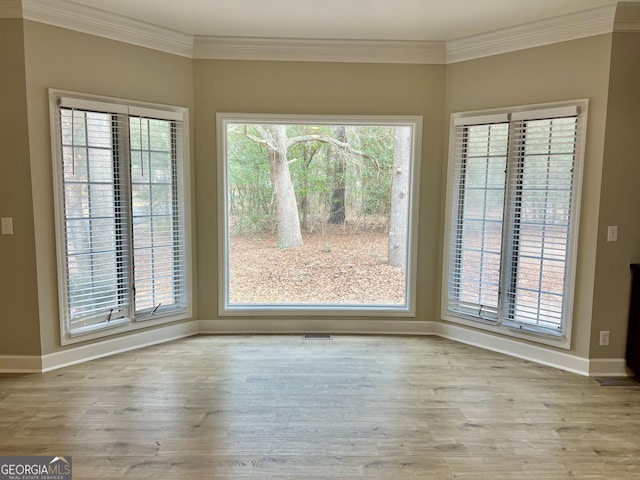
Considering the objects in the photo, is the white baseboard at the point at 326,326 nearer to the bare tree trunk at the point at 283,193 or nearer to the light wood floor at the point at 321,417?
the light wood floor at the point at 321,417

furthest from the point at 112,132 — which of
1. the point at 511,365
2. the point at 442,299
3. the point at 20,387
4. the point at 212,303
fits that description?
the point at 511,365

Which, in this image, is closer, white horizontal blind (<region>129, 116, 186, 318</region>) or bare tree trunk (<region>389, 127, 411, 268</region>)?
white horizontal blind (<region>129, 116, 186, 318</region>)

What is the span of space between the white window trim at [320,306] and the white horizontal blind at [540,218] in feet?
2.94

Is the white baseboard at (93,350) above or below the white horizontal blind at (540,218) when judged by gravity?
below

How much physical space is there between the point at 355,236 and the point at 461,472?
299cm

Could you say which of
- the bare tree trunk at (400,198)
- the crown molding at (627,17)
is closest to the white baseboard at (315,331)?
the bare tree trunk at (400,198)

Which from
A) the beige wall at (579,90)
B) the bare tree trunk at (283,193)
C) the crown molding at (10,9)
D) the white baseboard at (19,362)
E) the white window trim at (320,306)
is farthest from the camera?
the bare tree trunk at (283,193)

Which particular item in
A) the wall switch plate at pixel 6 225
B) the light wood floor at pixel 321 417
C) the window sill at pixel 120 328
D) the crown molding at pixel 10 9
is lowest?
the light wood floor at pixel 321 417

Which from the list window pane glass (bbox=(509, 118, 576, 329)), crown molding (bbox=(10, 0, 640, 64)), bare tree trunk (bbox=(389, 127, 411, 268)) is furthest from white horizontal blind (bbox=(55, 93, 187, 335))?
window pane glass (bbox=(509, 118, 576, 329))

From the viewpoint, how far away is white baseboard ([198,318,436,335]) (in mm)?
4379

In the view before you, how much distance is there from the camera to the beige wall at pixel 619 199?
10.6 ft

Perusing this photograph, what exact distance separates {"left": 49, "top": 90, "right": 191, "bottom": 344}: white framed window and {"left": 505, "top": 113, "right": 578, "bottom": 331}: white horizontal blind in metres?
3.11

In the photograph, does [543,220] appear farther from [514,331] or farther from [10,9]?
[10,9]

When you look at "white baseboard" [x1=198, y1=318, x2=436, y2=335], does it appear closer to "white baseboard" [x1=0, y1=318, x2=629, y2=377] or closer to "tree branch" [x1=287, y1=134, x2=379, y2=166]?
"white baseboard" [x1=0, y1=318, x2=629, y2=377]
